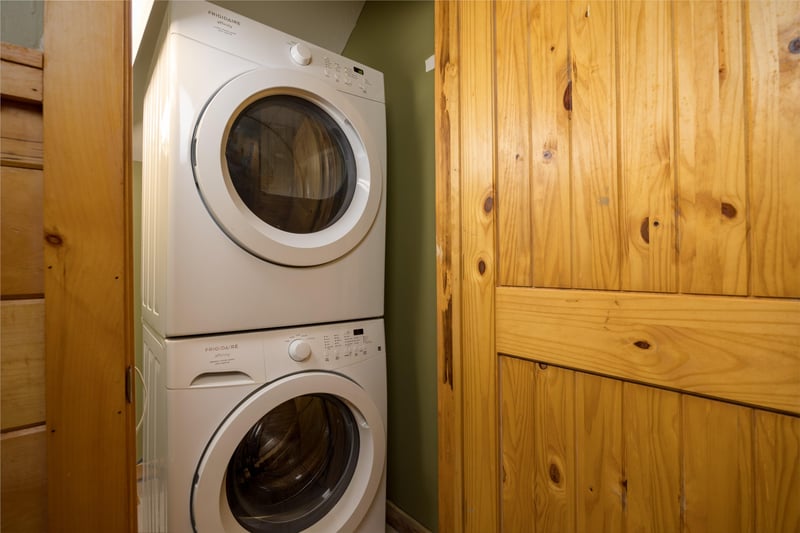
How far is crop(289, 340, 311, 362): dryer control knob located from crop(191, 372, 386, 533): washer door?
50mm

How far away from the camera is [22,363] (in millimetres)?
429

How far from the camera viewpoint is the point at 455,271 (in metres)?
0.81

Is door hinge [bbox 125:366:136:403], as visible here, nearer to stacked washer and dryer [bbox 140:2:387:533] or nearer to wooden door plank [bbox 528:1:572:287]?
stacked washer and dryer [bbox 140:2:387:533]

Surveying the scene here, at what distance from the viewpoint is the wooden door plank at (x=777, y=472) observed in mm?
448

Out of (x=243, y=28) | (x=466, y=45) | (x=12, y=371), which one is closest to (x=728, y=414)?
(x=466, y=45)

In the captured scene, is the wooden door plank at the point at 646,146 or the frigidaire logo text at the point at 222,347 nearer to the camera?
the wooden door plank at the point at 646,146

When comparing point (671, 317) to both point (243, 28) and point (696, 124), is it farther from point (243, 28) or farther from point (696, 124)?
point (243, 28)

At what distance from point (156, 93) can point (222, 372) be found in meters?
0.81

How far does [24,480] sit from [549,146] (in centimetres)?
90

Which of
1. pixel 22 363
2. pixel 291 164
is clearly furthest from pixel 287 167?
pixel 22 363

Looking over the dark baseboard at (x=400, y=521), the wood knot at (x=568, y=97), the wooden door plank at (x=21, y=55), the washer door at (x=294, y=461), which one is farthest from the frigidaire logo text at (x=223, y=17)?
the dark baseboard at (x=400, y=521)

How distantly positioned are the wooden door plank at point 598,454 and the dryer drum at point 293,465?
0.69 meters

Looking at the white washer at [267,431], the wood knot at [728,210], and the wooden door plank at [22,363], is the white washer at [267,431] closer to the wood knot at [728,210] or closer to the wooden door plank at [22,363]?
the wooden door plank at [22,363]

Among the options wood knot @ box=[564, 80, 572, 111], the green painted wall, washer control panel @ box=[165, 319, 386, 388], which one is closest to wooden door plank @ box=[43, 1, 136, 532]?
washer control panel @ box=[165, 319, 386, 388]
